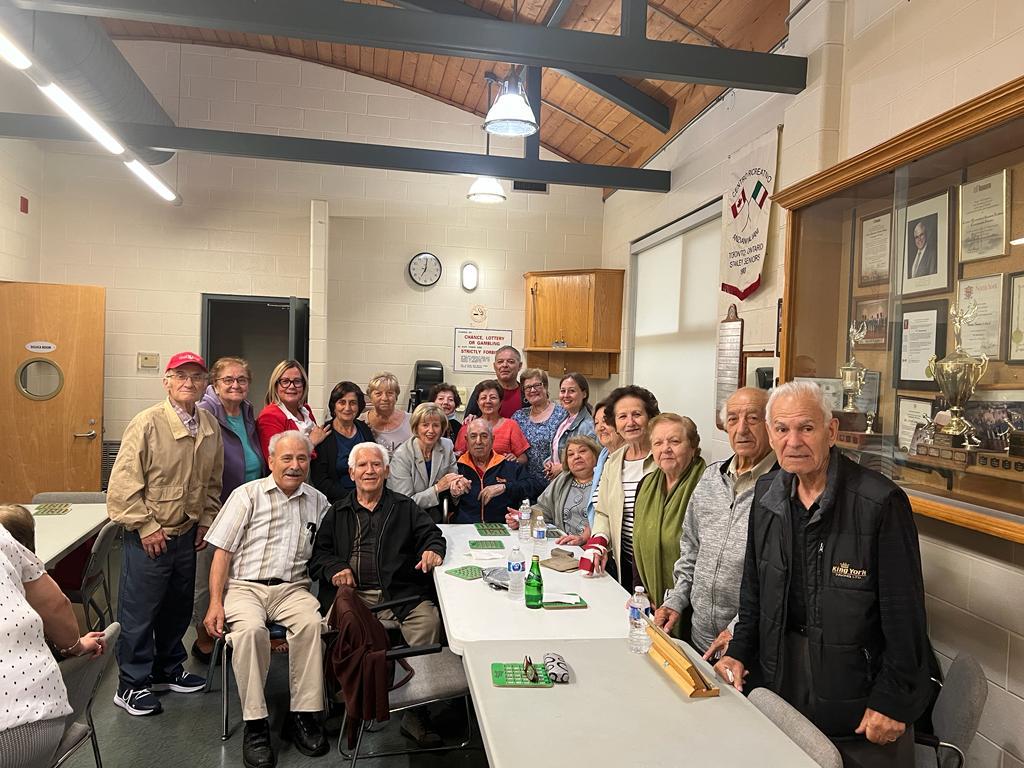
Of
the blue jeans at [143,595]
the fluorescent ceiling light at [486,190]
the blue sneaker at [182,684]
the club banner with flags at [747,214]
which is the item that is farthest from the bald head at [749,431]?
the fluorescent ceiling light at [486,190]

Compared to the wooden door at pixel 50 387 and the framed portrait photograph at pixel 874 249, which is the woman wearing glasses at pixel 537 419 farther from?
the wooden door at pixel 50 387

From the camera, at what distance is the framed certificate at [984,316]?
7.15 ft

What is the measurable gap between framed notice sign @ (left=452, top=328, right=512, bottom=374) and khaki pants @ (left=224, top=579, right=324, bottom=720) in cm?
413

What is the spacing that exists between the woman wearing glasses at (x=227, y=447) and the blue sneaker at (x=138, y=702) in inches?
22.1

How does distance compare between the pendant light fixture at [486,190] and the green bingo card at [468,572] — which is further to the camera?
the pendant light fixture at [486,190]

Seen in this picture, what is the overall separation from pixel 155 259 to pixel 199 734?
4939 mm

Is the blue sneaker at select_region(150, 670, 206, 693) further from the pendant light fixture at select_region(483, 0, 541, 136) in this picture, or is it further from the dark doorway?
the dark doorway

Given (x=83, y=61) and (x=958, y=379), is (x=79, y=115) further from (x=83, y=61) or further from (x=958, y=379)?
(x=958, y=379)

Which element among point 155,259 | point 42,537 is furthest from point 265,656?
point 155,259

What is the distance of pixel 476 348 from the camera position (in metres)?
7.20

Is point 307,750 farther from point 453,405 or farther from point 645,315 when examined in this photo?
point 645,315

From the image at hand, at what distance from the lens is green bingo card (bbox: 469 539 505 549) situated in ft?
11.5

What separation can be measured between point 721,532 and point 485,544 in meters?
1.46

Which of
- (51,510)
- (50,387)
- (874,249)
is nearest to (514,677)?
(874,249)
